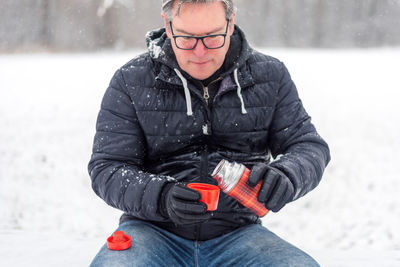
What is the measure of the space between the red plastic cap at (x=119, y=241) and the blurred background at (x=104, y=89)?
1.13m

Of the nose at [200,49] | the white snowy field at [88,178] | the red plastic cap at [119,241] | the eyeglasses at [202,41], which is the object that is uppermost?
the eyeglasses at [202,41]

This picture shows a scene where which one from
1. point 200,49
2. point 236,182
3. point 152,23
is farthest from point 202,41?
point 152,23

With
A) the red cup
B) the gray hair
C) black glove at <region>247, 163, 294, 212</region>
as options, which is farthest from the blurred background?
the gray hair

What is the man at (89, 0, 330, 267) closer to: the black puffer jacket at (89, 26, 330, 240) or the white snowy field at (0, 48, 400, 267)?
the black puffer jacket at (89, 26, 330, 240)

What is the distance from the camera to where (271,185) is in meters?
1.93

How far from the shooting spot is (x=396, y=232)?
5.03 metres

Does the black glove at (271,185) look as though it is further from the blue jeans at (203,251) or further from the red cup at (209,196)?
the blue jeans at (203,251)

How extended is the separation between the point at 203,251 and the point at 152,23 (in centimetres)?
1128

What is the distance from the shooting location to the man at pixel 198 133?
216cm

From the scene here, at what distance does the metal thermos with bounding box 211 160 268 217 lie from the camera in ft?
6.27

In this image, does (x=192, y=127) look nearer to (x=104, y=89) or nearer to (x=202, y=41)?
(x=202, y=41)

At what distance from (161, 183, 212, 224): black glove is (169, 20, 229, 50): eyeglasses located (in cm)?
77

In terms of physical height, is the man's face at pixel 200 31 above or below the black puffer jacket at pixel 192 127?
above

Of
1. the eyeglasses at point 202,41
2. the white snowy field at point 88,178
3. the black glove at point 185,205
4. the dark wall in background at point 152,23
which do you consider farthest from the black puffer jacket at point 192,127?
the dark wall in background at point 152,23
